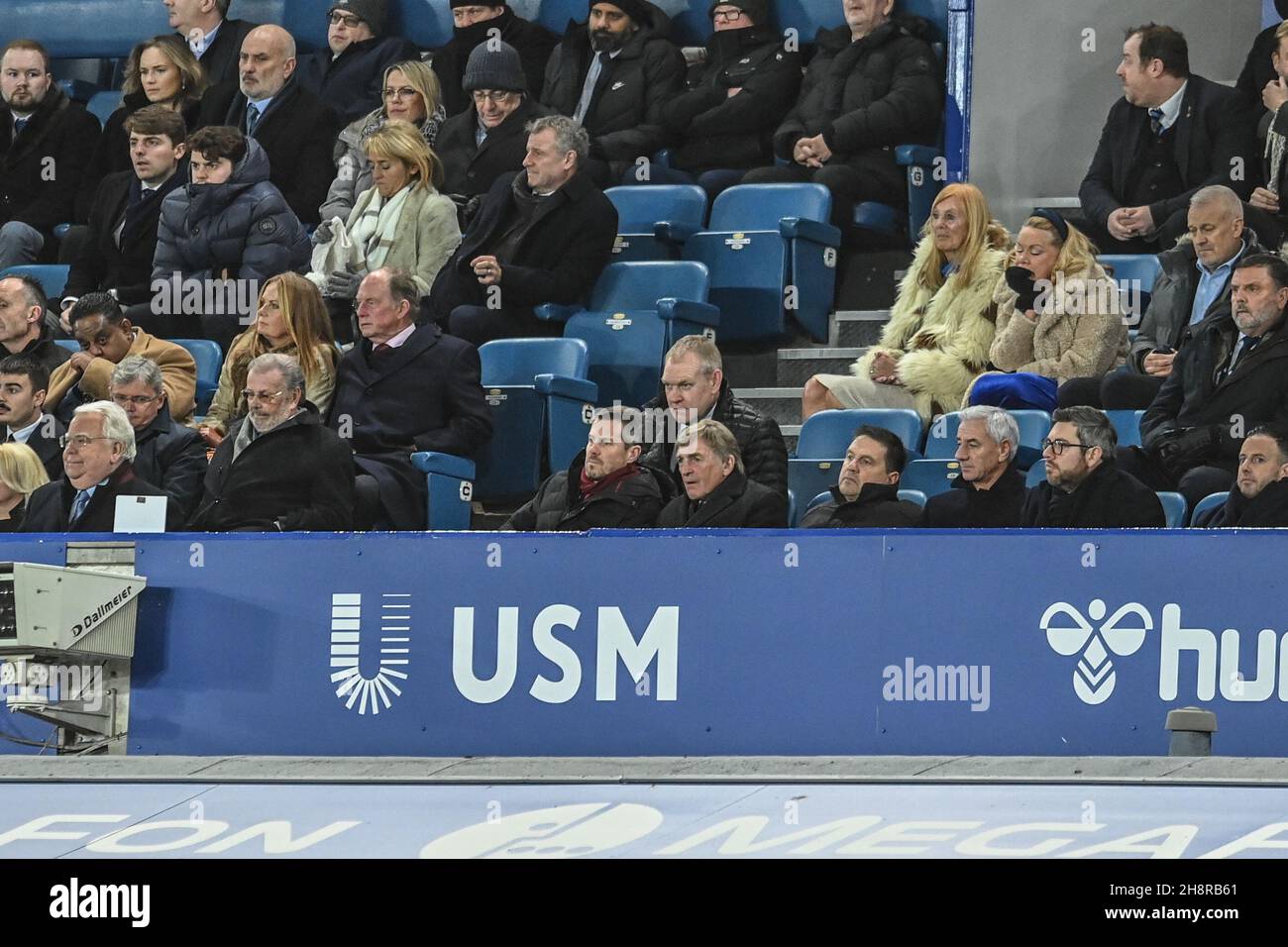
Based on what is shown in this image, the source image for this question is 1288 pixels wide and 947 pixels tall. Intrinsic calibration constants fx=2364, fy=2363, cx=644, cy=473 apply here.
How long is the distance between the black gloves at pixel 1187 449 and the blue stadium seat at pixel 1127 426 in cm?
28

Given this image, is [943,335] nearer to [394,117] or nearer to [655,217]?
[655,217]

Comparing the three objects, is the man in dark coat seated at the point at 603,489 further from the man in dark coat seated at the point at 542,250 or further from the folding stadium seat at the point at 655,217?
the folding stadium seat at the point at 655,217

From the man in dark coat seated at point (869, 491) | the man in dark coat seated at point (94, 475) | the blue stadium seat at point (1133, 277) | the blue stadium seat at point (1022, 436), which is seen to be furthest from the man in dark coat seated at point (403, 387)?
the blue stadium seat at point (1133, 277)

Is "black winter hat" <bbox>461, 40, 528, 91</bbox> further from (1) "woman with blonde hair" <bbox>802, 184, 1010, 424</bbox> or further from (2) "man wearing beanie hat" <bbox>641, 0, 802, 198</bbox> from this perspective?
(1) "woman with blonde hair" <bbox>802, 184, 1010, 424</bbox>

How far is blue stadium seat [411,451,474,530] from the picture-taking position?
29.7 ft

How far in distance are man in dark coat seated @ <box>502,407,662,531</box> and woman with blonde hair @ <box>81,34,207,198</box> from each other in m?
4.01

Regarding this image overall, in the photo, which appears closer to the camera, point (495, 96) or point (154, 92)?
point (495, 96)

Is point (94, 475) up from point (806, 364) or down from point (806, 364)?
down

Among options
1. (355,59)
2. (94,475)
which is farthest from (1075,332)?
(355,59)

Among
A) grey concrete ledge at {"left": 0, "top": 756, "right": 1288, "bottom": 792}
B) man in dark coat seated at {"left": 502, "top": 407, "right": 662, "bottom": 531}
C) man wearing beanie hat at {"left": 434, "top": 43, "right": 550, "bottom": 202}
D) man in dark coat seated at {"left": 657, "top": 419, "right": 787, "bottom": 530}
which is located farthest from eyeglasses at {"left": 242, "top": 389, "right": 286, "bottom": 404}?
man wearing beanie hat at {"left": 434, "top": 43, "right": 550, "bottom": 202}

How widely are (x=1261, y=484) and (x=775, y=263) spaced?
3058 millimetres

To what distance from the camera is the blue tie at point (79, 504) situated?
8.85m

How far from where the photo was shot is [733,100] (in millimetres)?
10906

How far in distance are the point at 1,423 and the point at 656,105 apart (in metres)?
3.36
